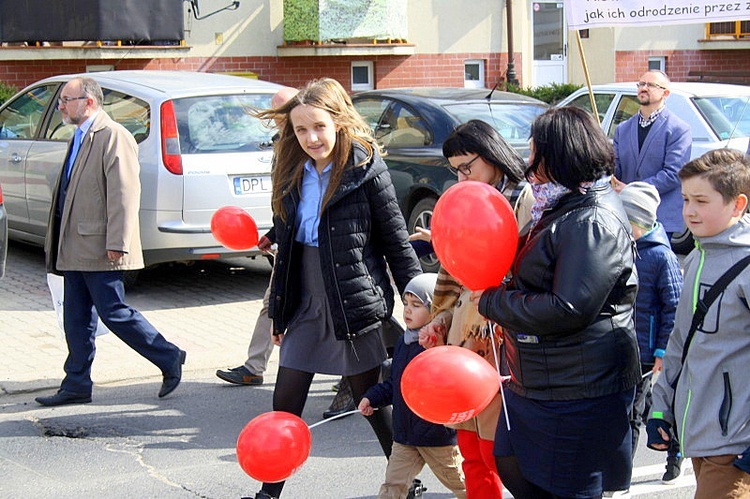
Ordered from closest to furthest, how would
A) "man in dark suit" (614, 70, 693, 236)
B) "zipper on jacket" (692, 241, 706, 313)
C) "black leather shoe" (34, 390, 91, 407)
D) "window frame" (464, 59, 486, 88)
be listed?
"zipper on jacket" (692, 241, 706, 313) → "black leather shoe" (34, 390, 91, 407) → "man in dark suit" (614, 70, 693, 236) → "window frame" (464, 59, 486, 88)

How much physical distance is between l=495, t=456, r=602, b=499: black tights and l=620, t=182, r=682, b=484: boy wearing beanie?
1302 millimetres

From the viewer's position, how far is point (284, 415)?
13.3ft

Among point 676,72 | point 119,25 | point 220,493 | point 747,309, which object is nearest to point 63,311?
point 220,493

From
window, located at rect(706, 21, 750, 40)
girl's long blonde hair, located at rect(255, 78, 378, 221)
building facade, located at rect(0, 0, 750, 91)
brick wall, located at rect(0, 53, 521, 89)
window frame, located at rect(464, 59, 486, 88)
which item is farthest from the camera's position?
window, located at rect(706, 21, 750, 40)

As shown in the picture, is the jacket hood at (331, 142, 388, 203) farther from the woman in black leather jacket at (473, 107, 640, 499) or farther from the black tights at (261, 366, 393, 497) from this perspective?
the woman in black leather jacket at (473, 107, 640, 499)

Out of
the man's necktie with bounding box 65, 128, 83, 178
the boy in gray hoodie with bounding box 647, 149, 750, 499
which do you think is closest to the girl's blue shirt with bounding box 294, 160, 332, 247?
the boy in gray hoodie with bounding box 647, 149, 750, 499

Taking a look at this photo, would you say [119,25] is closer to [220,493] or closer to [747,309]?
[220,493]

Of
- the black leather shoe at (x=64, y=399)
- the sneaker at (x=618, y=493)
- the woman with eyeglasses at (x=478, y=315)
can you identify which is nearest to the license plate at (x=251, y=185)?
the black leather shoe at (x=64, y=399)

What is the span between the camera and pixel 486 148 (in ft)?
13.0

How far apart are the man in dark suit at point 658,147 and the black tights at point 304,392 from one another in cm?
307

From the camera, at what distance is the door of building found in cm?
2150

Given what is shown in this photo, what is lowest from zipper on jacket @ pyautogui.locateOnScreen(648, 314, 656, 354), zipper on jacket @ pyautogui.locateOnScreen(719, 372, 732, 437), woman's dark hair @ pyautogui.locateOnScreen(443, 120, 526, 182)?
zipper on jacket @ pyautogui.locateOnScreen(648, 314, 656, 354)

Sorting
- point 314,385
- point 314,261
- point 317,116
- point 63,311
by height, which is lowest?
point 314,385

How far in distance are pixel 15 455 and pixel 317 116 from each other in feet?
8.05
